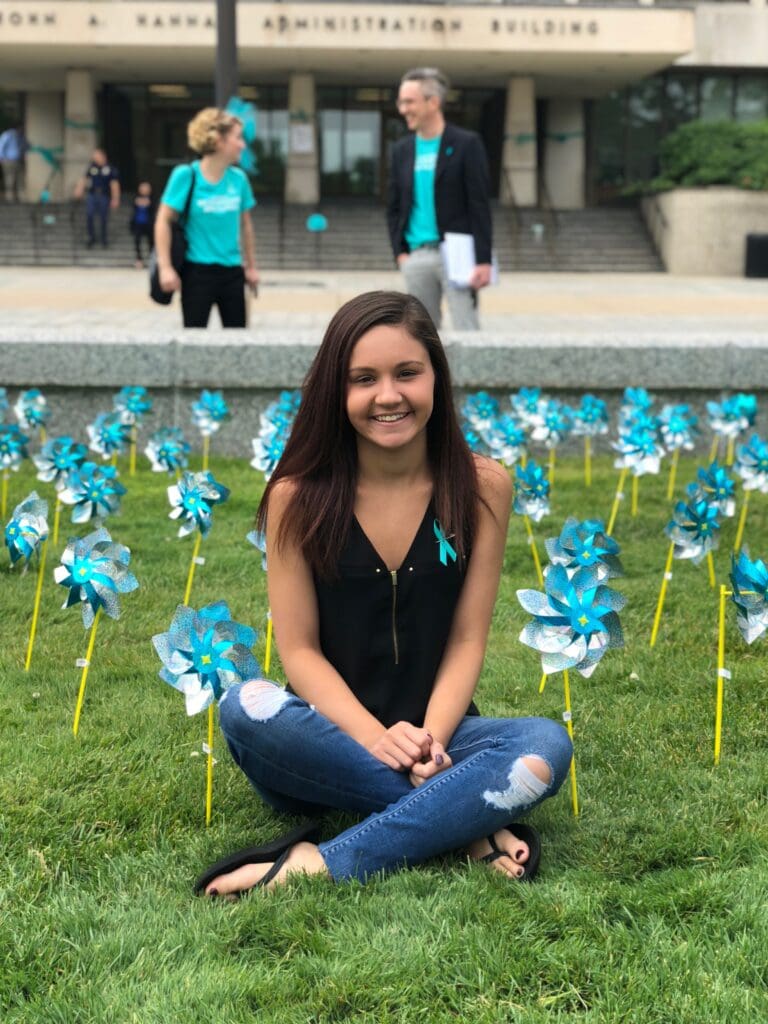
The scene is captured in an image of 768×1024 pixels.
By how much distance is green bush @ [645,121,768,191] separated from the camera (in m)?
26.4

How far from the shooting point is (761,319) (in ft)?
46.1

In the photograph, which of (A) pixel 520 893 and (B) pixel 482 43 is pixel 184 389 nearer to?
(A) pixel 520 893

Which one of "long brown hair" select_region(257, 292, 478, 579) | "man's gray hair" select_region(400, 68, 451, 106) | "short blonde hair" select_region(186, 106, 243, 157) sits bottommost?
"long brown hair" select_region(257, 292, 478, 579)

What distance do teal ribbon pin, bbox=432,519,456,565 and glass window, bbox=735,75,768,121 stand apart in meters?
33.0

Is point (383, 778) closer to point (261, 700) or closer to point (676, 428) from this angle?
point (261, 700)

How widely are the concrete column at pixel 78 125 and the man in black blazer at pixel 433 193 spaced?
24169 mm

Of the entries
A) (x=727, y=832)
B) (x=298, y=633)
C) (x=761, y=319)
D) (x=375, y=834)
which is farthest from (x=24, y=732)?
(x=761, y=319)

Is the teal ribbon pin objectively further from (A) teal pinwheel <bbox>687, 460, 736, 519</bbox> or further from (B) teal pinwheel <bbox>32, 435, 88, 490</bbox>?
(B) teal pinwheel <bbox>32, 435, 88, 490</bbox>

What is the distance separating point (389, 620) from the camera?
9.94 feet

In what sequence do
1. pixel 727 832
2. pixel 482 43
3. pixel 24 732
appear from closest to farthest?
pixel 727 832
pixel 24 732
pixel 482 43

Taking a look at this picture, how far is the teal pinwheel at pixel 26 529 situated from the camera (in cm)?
374

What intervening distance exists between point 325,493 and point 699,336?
515 centimetres

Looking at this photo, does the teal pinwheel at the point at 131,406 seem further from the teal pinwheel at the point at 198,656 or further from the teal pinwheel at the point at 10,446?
the teal pinwheel at the point at 198,656

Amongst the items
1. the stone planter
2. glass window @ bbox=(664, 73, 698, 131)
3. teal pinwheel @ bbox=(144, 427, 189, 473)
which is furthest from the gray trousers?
glass window @ bbox=(664, 73, 698, 131)
